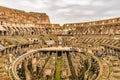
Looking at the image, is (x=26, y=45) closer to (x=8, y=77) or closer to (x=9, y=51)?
(x=9, y=51)

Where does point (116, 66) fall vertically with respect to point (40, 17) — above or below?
below

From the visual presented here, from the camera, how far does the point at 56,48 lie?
50.8 meters

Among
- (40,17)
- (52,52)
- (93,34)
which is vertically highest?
(40,17)

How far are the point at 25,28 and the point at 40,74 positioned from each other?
4144 cm

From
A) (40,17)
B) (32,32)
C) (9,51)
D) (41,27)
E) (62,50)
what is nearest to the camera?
(9,51)

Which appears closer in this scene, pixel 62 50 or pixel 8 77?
pixel 8 77

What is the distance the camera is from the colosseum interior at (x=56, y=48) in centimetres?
2641

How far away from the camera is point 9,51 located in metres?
39.3

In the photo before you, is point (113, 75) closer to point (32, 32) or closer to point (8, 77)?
point (8, 77)

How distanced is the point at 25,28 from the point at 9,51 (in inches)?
1100

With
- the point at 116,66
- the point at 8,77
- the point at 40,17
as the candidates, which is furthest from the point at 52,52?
the point at 40,17

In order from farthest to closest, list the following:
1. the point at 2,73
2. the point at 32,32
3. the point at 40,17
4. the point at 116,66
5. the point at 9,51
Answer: the point at 40,17, the point at 32,32, the point at 9,51, the point at 116,66, the point at 2,73

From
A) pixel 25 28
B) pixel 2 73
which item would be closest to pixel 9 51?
pixel 2 73

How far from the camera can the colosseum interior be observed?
26406mm
